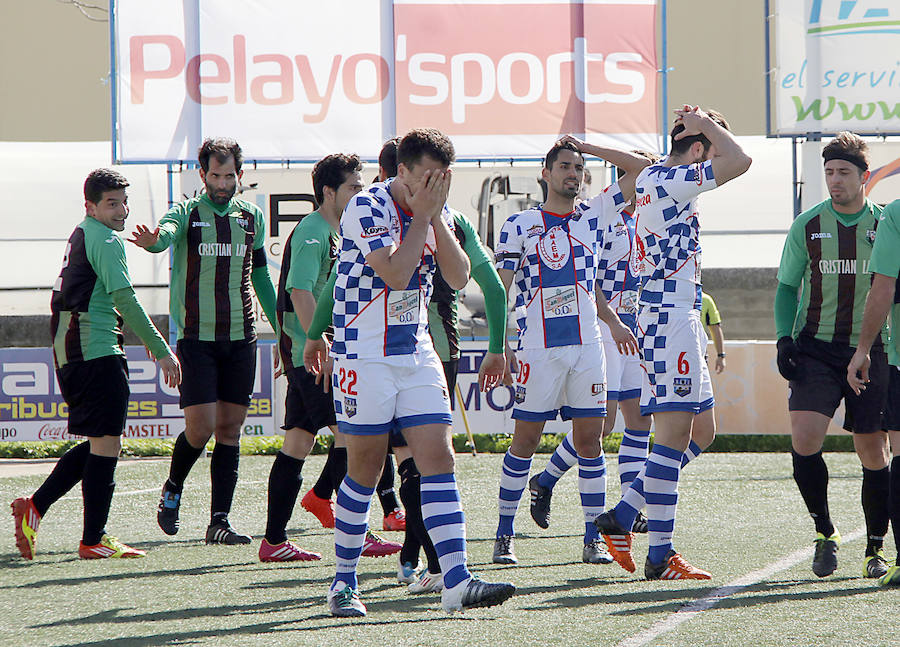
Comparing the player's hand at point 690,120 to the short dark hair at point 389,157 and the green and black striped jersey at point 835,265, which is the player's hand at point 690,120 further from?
the short dark hair at point 389,157

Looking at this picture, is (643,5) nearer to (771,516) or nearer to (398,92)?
(398,92)

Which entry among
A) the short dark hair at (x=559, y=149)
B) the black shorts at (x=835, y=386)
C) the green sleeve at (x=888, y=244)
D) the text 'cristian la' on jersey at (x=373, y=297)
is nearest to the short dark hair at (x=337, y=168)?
the short dark hair at (x=559, y=149)

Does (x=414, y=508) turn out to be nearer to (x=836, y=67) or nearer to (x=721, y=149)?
(x=721, y=149)

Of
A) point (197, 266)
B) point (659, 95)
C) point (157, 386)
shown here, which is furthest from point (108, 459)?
point (659, 95)

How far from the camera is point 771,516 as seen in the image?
863cm

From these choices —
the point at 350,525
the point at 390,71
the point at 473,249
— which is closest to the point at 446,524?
the point at 350,525

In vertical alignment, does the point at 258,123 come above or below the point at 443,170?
above

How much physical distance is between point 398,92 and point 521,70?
1.55 metres

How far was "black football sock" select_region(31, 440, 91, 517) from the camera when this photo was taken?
7211 millimetres

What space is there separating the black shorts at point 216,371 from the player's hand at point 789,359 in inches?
126

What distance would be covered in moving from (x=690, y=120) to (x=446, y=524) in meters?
2.30

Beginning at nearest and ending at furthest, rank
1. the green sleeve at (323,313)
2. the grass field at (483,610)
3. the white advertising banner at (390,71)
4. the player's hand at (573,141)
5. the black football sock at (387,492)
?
the grass field at (483,610), the green sleeve at (323,313), the player's hand at (573,141), the black football sock at (387,492), the white advertising banner at (390,71)

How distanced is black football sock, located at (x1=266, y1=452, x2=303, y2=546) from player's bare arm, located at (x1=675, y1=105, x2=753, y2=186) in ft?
8.92

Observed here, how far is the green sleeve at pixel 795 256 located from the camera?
21.0 feet
